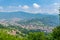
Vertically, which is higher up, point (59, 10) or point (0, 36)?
point (59, 10)

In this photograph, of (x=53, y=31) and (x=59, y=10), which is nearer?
(x=53, y=31)

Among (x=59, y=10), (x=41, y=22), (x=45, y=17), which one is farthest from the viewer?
(x=45, y=17)

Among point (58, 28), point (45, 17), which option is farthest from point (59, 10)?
point (45, 17)

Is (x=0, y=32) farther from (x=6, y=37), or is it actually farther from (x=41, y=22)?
(x=41, y=22)

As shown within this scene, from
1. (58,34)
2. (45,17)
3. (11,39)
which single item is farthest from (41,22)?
(11,39)

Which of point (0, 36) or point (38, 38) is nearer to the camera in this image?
point (0, 36)

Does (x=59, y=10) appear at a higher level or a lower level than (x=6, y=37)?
higher

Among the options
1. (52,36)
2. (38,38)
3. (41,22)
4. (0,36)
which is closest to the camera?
(0,36)

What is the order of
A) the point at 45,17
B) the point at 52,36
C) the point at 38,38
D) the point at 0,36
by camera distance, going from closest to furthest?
the point at 0,36
the point at 38,38
the point at 52,36
the point at 45,17

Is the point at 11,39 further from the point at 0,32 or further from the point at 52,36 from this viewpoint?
the point at 52,36
